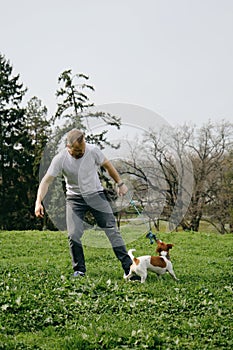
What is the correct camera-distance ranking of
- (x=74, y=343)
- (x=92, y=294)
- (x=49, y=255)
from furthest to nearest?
(x=49, y=255) → (x=92, y=294) → (x=74, y=343)

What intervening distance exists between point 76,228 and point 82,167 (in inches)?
39.6

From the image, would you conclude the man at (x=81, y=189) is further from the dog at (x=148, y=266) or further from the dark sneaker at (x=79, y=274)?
the dog at (x=148, y=266)

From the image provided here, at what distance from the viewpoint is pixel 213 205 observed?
123ft

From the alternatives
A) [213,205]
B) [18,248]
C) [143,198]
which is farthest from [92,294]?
[213,205]

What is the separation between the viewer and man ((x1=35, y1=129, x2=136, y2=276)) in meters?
8.17

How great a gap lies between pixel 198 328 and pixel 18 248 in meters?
8.49

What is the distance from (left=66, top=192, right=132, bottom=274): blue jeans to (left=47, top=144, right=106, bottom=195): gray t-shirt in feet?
0.56

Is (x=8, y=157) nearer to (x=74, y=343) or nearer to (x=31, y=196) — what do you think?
(x=31, y=196)

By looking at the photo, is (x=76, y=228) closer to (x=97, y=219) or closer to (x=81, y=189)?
(x=97, y=219)

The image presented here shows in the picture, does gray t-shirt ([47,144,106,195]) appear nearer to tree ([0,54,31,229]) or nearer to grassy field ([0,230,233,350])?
grassy field ([0,230,233,350])

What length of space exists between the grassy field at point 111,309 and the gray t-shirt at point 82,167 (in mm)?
1428

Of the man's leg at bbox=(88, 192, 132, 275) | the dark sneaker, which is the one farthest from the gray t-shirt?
the dark sneaker

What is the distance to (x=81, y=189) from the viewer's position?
8.42 metres

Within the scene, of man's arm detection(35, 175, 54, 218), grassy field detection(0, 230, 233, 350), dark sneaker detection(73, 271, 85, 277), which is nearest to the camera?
grassy field detection(0, 230, 233, 350)
